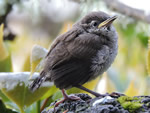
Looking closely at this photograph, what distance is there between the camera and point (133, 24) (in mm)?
3783

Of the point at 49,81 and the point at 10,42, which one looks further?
the point at 10,42

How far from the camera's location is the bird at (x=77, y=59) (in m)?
1.94

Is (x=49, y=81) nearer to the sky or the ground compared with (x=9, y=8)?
nearer to the ground

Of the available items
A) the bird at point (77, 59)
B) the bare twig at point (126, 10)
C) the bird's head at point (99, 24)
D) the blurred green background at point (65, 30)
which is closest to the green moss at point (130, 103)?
the bird at point (77, 59)

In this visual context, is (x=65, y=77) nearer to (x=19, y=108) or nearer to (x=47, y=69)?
(x=47, y=69)

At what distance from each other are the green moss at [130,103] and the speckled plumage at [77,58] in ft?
1.20

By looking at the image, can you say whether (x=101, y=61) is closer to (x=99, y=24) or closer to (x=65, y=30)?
(x=99, y=24)

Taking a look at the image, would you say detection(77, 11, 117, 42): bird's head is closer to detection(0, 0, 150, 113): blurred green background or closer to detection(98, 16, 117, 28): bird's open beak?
detection(98, 16, 117, 28): bird's open beak

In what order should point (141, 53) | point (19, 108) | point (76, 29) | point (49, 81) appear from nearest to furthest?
point (19, 108) < point (49, 81) < point (76, 29) < point (141, 53)

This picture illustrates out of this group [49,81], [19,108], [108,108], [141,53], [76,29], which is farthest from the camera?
[141,53]

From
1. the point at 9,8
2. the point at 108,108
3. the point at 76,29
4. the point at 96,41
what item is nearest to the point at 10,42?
the point at 9,8

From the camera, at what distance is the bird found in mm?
1944

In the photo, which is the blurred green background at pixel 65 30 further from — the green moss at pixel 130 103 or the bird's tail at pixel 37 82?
the green moss at pixel 130 103

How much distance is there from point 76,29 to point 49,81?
0.46m
